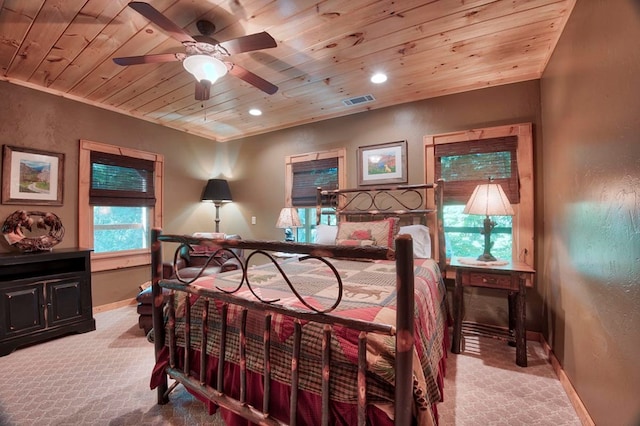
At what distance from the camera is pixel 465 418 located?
66.5 inches

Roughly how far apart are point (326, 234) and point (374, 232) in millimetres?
671

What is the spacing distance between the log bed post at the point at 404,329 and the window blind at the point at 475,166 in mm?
2455

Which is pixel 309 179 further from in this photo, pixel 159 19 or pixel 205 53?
pixel 159 19

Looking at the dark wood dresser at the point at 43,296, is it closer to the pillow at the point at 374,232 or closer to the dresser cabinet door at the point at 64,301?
the dresser cabinet door at the point at 64,301

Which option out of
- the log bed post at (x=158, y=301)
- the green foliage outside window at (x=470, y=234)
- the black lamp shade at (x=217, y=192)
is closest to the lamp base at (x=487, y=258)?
the green foliage outside window at (x=470, y=234)

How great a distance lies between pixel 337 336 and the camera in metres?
1.16

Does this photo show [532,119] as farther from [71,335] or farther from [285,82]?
[71,335]

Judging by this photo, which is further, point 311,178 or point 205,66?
point 311,178

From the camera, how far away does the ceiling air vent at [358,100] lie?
11.0 feet

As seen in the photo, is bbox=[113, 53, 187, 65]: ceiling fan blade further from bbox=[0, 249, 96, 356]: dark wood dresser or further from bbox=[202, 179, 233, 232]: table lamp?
bbox=[202, 179, 233, 232]: table lamp

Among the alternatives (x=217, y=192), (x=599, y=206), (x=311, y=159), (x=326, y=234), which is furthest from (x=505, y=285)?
(x=217, y=192)

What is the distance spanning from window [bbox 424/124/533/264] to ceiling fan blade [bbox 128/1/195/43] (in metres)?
2.58

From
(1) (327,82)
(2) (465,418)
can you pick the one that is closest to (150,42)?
(1) (327,82)

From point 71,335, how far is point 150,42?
2923 mm
